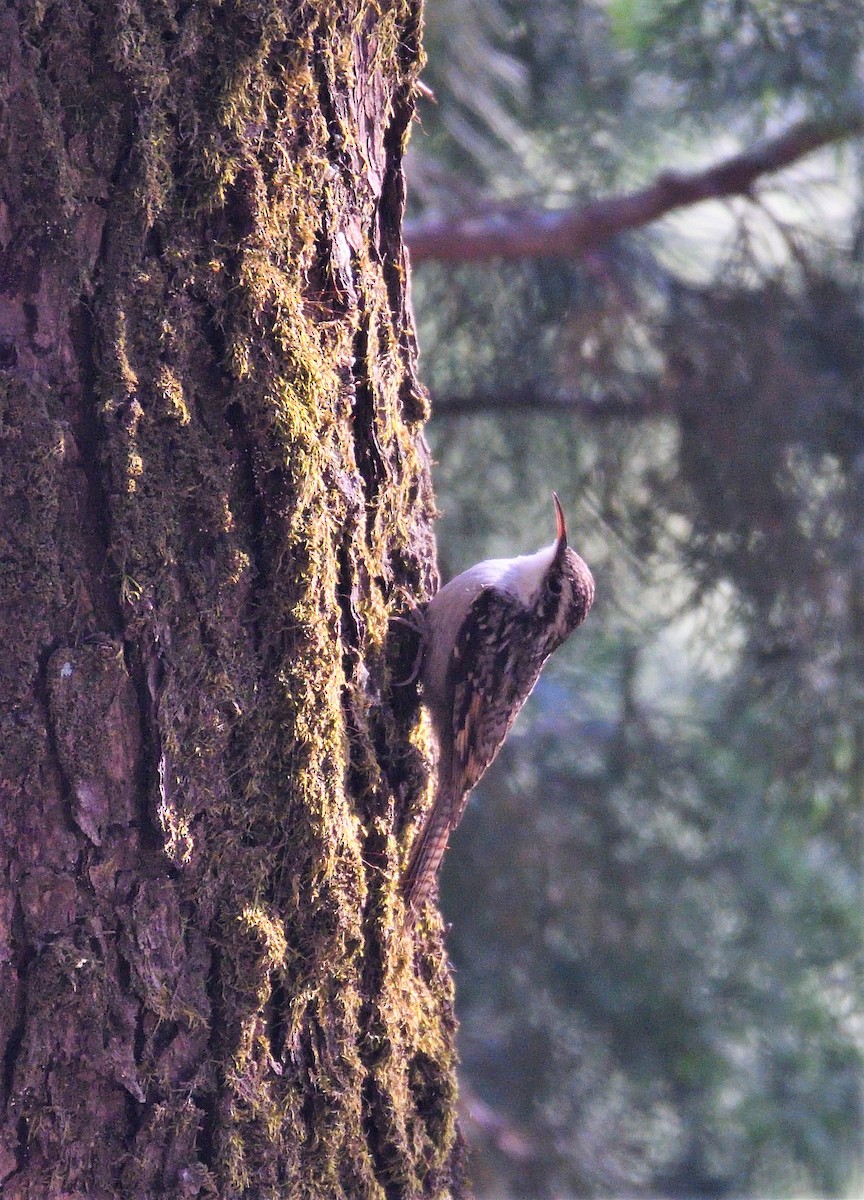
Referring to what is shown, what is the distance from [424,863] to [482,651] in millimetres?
777

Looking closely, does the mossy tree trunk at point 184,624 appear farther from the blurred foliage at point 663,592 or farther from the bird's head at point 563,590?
the blurred foliage at point 663,592

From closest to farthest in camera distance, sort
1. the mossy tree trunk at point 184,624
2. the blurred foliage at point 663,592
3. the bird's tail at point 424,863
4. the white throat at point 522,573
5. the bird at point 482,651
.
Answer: the mossy tree trunk at point 184,624 < the bird's tail at point 424,863 < the bird at point 482,651 < the white throat at point 522,573 < the blurred foliage at point 663,592

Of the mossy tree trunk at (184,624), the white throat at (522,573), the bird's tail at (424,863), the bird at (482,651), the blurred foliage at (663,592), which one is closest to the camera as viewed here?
the mossy tree trunk at (184,624)

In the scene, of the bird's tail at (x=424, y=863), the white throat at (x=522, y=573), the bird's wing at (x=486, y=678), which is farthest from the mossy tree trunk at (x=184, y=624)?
the white throat at (x=522, y=573)

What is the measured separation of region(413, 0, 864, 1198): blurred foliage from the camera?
4.11 m

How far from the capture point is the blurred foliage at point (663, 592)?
162 inches

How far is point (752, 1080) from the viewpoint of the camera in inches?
Result: 224

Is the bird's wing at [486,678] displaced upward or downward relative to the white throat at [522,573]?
downward

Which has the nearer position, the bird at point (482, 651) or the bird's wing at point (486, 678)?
the bird at point (482, 651)

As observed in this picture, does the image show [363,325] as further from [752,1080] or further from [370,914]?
[752,1080]

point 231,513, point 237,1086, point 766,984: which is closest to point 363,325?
point 231,513

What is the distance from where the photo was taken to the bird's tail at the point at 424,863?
2.02 metres

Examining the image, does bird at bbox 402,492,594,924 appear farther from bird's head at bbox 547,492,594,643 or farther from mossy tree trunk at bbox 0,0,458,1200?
mossy tree trunk at bbox 0,0,458,1200

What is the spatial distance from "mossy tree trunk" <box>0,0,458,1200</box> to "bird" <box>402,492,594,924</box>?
40cm
